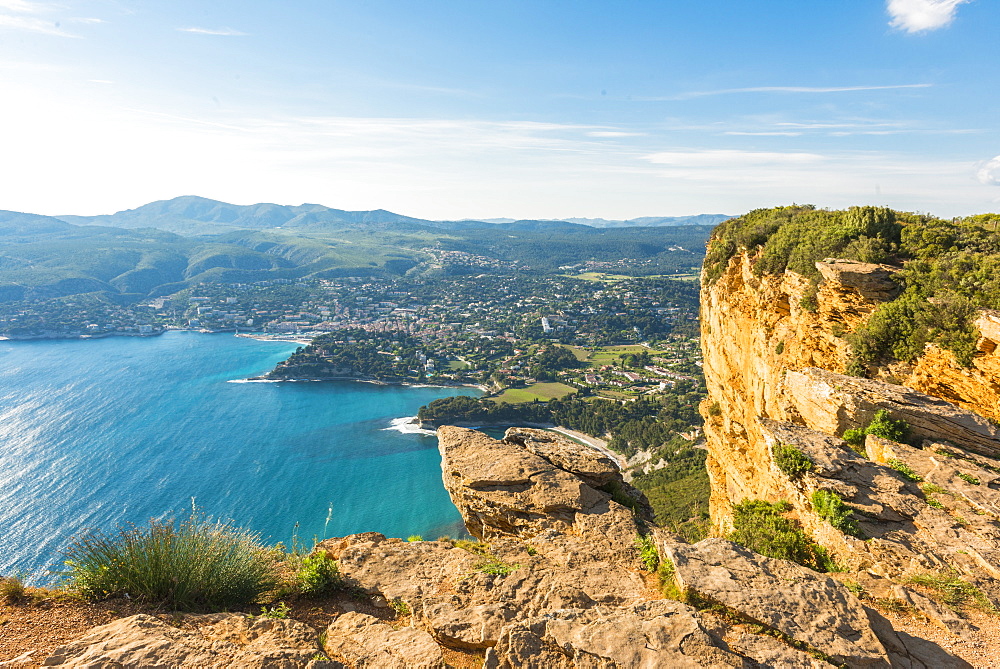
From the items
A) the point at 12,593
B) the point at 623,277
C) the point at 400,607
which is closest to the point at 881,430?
the point at 400,607

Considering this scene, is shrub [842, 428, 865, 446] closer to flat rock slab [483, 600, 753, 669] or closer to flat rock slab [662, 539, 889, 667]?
flat rock slab [662, 539, 889, 667]

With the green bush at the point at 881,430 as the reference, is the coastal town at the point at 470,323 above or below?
below

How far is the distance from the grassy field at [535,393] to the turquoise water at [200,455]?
24.7 feet

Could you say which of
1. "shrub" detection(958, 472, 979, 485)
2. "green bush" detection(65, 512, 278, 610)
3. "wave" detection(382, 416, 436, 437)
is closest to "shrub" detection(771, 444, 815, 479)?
"shrub" detection(958, 472, 979, 485)

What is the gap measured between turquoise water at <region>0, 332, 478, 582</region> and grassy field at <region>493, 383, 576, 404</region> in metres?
7.52

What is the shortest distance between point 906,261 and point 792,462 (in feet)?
27.1

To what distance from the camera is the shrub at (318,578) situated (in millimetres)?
5816

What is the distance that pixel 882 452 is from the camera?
7852 mm

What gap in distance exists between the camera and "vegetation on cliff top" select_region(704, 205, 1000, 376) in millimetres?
9648

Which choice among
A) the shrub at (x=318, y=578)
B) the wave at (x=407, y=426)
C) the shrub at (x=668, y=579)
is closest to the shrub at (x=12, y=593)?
the shrub at (x=318, y=578)

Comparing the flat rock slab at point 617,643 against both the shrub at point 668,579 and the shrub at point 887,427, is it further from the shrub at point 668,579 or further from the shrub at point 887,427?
the shrub at point 887,427

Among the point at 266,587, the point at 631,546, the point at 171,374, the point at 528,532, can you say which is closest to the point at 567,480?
the point at 528,532

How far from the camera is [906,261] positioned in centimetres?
1195

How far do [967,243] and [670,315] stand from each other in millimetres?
124846
